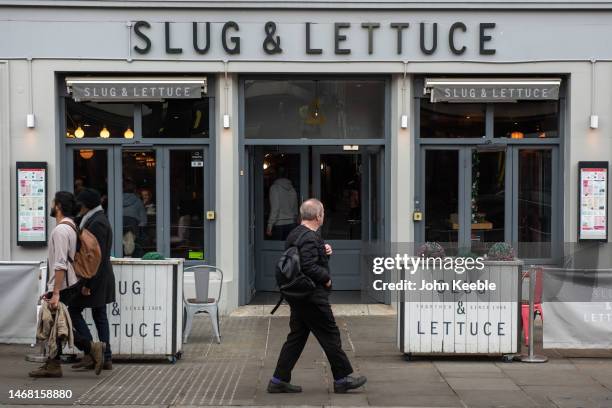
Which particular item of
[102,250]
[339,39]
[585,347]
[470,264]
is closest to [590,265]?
[585,347]

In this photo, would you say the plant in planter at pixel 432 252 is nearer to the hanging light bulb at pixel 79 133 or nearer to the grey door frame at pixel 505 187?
the grey door frame at pixel 505 187

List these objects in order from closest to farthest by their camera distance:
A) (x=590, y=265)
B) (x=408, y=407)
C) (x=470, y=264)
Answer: (x=408, y=407), (x=470, y=264), (x=590, y=265)

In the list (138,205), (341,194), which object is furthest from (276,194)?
(138,205)

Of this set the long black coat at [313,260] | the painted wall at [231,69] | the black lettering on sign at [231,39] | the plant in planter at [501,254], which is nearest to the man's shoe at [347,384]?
the long black coat at [313,260]

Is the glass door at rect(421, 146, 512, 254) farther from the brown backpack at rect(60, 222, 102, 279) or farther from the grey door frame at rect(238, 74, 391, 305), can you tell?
the brown backpack at rect(60, 222, 102, 279)

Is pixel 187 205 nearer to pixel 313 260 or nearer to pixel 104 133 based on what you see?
pixel 104 133

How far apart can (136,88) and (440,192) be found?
470 centimetres

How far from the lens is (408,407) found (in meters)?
7.22

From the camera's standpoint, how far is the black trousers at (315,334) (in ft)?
24.3

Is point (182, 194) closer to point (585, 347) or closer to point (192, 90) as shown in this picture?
point (192, 90)

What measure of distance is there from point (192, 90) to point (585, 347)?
627 cm

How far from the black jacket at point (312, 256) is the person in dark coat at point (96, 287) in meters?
2.12

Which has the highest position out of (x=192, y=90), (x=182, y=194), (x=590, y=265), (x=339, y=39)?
(x=339, y=39)

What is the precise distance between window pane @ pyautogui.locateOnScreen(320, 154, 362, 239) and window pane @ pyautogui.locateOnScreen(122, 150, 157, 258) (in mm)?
2860
